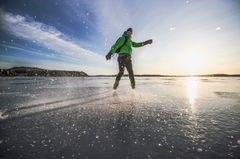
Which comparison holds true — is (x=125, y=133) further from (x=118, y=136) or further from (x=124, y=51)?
(x=124, y=51)

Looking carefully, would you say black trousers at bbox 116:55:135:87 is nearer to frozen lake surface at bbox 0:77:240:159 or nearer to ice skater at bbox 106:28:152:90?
ice skater at bbox 106:28:152:90

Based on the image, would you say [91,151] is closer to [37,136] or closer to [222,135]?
Result: [37,136]

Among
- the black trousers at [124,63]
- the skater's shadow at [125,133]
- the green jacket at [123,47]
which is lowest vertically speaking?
the skater's shadow at [125,133]

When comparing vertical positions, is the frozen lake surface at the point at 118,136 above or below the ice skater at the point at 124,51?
below

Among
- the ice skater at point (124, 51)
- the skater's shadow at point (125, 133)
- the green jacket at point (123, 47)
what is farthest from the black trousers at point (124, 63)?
the skater's shadow at point (125, 133)

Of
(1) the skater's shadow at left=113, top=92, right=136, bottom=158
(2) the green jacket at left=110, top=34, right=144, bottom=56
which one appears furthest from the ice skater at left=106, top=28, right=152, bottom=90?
(1) the skater's shadow at left=113, top=92, right=136, bottom=158

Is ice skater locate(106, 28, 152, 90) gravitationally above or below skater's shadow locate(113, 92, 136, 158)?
above

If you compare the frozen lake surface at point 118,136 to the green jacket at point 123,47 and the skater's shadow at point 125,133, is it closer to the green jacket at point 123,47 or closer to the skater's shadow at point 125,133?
the skater's shadow at point 125,133

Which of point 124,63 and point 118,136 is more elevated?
point 124,63

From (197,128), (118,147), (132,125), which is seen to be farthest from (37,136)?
(197,128)

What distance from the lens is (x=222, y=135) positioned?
6.68 ft

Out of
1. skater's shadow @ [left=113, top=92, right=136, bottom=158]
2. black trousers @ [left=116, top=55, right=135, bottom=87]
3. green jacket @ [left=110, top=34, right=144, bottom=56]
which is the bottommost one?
skater's shadow @ [left=113, top=92, right=136, bottom=158]

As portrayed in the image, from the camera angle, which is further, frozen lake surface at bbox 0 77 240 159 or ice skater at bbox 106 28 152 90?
ice skater at bbox 106 28 152 90

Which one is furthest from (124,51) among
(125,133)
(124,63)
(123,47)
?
(125,133)
